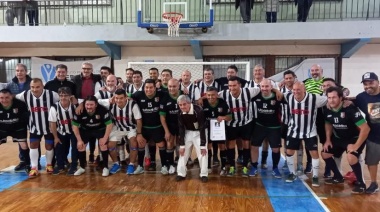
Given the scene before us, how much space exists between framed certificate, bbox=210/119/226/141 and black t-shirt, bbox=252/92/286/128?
0.56m

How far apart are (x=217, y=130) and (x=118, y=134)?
5.14 feet

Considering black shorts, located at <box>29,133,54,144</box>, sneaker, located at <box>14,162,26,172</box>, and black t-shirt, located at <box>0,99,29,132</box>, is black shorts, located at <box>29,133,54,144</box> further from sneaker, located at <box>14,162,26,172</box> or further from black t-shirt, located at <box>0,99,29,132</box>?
sneaker, located at <box>14,162,26,172</box>

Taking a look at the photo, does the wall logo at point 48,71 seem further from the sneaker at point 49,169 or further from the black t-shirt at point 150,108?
the black t-shirt at point 150,108

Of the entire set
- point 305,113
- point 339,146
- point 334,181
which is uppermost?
point 305,113

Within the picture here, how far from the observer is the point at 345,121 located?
13.3 feet

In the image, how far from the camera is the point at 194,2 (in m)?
9.93

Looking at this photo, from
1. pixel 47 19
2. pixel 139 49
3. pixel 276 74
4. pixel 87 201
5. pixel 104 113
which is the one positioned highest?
pixel 47 19

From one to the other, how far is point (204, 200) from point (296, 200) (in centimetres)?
110

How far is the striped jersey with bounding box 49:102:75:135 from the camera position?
Result: 15.6 ft

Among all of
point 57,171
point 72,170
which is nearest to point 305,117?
point 72,170

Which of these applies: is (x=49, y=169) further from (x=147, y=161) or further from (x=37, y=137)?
(x=147, y=161)

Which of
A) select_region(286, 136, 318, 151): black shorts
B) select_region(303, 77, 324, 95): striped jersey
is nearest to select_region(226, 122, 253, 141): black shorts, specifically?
select_region(286, 136, 318, 151): black shorts

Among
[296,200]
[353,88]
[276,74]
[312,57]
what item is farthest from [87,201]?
[353,88]

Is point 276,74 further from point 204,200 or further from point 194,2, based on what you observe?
point 204,200
